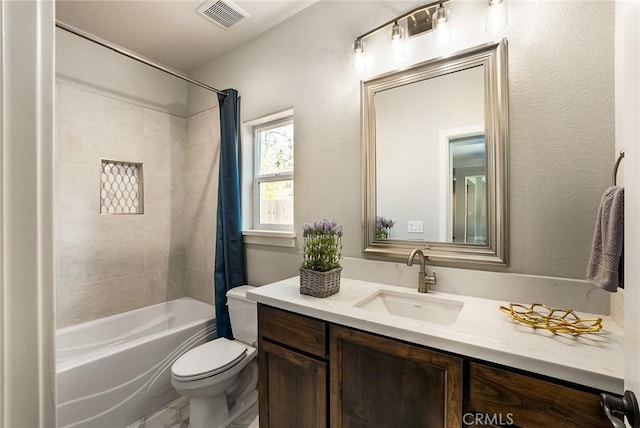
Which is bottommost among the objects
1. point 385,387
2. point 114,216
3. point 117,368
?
point 117,368

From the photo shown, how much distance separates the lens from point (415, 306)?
136cm

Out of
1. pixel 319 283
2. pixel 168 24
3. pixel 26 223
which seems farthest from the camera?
pixel 168 24

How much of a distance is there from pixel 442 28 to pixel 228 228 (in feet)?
6.11

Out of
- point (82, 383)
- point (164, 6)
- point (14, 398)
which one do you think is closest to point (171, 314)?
point (82, 383)

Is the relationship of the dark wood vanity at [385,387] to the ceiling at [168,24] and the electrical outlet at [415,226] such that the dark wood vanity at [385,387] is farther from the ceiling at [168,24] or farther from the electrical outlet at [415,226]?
the ceiling at [168,24]

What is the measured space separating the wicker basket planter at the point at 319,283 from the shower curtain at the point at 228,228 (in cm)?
103

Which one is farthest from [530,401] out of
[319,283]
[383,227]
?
[383,227]

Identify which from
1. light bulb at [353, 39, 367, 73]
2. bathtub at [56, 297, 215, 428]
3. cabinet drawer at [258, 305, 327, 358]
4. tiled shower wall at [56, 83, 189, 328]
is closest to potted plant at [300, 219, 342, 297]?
cabinet drawer at [258, 305, 327, 358]

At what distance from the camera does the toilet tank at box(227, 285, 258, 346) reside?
6.43ft

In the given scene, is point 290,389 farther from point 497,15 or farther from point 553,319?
point 497,15

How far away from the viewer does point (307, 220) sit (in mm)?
1901

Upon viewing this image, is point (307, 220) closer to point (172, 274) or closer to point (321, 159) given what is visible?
point (321, 159)

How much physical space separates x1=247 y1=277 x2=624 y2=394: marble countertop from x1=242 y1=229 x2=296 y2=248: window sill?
70 cm

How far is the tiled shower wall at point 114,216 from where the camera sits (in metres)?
2.11
